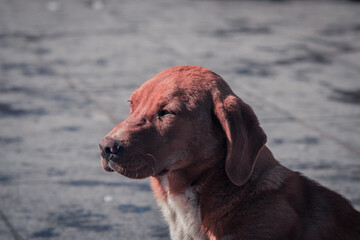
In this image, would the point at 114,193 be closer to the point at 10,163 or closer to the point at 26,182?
the point at 26,182

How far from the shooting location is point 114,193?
5148 mm

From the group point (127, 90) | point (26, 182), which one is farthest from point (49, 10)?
point (26, 182)

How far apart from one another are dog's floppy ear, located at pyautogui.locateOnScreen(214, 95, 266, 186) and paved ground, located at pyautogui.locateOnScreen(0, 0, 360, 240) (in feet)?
4.68

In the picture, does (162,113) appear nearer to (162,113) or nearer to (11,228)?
(162,113)

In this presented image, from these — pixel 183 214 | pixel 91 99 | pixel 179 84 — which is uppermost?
pixel 179 84

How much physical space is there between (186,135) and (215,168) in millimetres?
A: 266

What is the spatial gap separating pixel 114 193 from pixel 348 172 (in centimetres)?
233

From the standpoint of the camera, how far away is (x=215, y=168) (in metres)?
3.36

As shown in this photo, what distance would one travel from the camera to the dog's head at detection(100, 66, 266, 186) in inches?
127

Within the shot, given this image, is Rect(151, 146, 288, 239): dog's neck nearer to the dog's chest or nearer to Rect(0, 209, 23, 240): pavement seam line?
the dog's chest

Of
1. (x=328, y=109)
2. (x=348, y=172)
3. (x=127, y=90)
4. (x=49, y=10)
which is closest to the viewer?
(x=348, y=172)

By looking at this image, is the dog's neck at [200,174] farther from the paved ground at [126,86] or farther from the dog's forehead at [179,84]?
the paved ground at [126,86]

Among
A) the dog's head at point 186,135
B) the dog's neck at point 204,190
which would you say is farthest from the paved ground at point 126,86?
the dog's head at point 186,135

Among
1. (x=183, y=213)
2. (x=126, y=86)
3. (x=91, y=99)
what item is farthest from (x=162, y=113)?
(x=126, y=86)
